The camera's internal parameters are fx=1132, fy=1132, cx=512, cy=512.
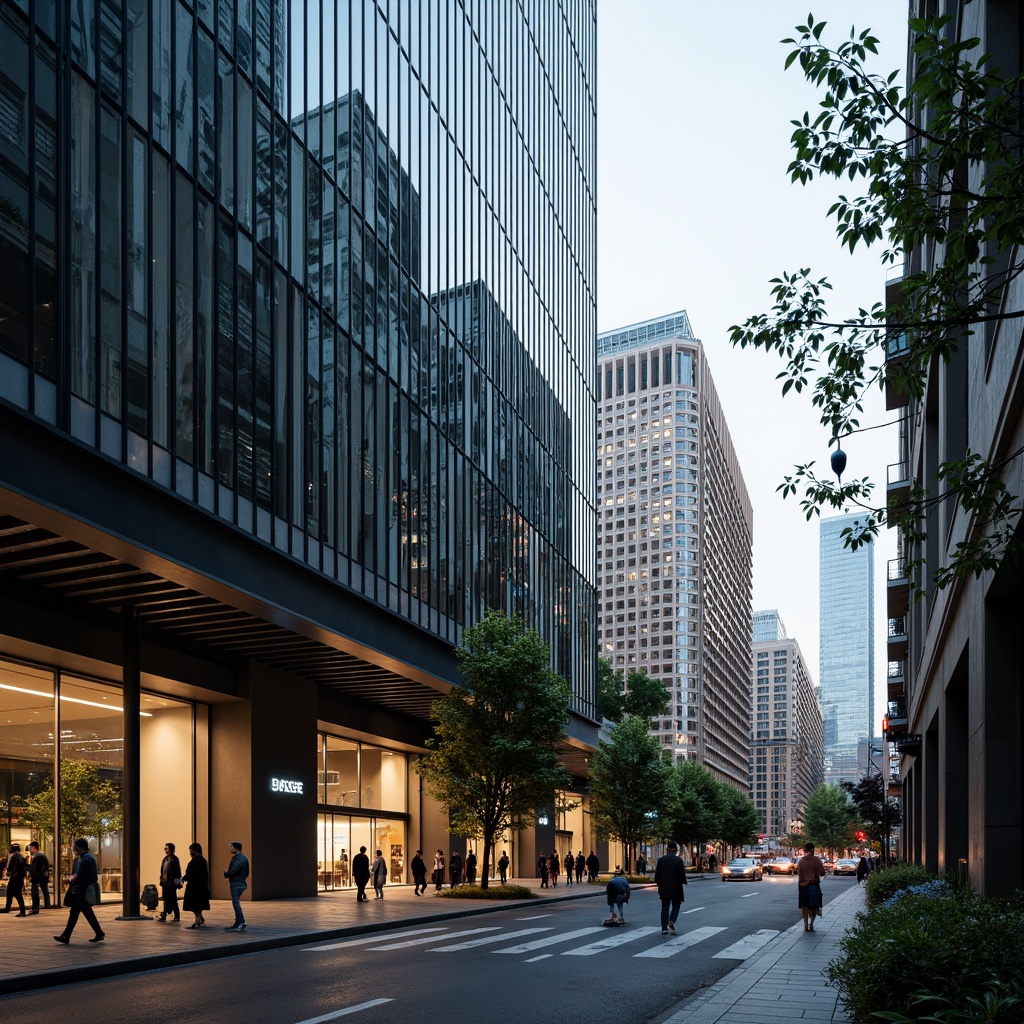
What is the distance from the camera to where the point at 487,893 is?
36.1 m

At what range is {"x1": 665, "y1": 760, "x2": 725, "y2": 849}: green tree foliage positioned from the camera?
281 feet

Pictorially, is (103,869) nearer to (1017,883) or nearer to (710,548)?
(1017,883)

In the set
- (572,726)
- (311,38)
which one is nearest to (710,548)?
(572,726)

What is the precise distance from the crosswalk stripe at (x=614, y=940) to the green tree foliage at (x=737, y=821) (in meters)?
85.8

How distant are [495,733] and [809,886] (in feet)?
50.6

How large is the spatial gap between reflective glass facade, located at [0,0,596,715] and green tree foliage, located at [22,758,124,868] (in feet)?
22.8

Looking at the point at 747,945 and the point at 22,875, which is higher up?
the point at 22,875

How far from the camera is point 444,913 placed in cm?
2808

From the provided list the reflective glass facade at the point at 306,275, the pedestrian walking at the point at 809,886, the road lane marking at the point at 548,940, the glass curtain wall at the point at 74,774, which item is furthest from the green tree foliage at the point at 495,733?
the pedestrian walking at the point at 809,886

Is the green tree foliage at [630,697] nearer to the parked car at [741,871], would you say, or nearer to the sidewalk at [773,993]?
the parked car at [741,871]

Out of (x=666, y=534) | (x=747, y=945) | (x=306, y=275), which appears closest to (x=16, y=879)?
(x=747, y=945)

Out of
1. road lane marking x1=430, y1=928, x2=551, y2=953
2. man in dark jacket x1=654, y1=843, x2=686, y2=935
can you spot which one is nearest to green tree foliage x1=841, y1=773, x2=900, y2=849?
man in dark jacket x1=654, y1=843, x2=686, y2=935

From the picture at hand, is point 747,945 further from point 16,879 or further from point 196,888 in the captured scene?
point 16,879

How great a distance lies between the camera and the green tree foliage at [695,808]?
85750mm
